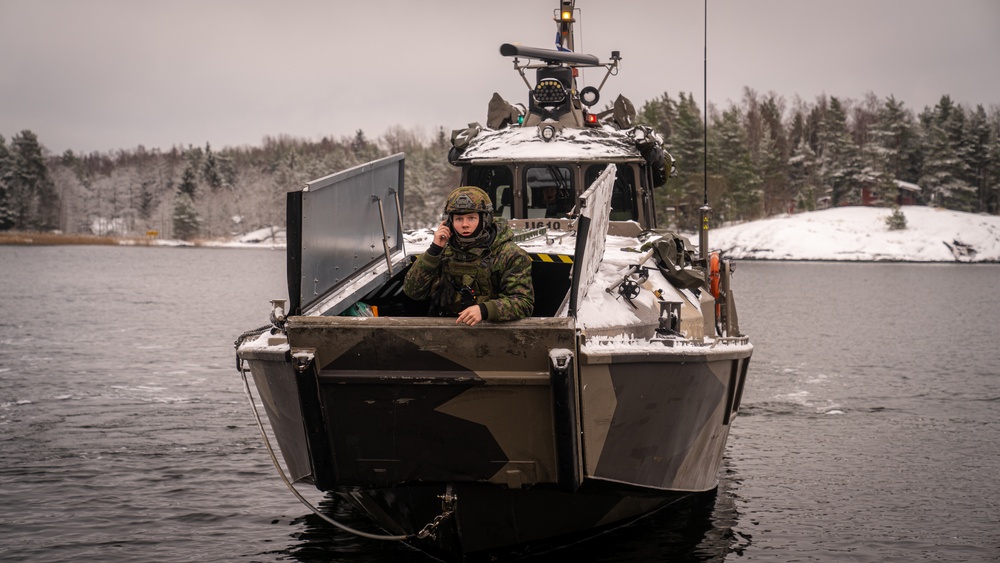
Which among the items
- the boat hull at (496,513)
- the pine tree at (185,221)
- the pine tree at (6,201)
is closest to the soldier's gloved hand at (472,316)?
the boat hull at (496,513)

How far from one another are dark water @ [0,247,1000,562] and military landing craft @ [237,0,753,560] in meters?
1.25

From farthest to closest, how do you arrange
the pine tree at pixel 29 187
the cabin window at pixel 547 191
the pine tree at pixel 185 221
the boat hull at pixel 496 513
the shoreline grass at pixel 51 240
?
the pine tree at pixel 185 221 → the pine tree at pixel 29 187 → the shoreline grass at pixel 51 240 → the cabin window at pixel 547 191 → the boat hull at pixel 496 513

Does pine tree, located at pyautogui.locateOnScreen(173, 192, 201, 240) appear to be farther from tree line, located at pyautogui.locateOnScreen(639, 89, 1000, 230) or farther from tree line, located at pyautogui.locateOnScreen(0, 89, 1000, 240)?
tree line, located at pyautogui.locateOnScreen(639, 89, 1000, 230)

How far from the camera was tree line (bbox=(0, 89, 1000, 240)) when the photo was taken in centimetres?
10425

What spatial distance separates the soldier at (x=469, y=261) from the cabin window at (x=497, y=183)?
5.01 m

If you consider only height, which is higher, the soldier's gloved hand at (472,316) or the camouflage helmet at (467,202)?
the camouflage helmet at (467,202)

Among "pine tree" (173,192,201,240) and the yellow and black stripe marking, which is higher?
"pine tree" (173,192,201,240)

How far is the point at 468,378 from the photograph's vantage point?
7992 millimetres

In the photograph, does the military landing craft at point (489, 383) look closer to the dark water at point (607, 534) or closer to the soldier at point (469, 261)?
the soldier at point (469, 261)

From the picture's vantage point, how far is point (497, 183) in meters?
13.8

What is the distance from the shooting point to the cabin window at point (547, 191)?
13.5 metres

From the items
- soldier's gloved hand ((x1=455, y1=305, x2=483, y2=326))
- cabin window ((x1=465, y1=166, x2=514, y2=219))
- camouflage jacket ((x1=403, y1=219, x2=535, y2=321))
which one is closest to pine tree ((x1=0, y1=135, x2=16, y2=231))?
cabin window ((x1=465, y1=166, x2=514, y2=219))

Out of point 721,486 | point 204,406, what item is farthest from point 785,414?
point 204,406

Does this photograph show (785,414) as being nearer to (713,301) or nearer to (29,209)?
(713,301)
